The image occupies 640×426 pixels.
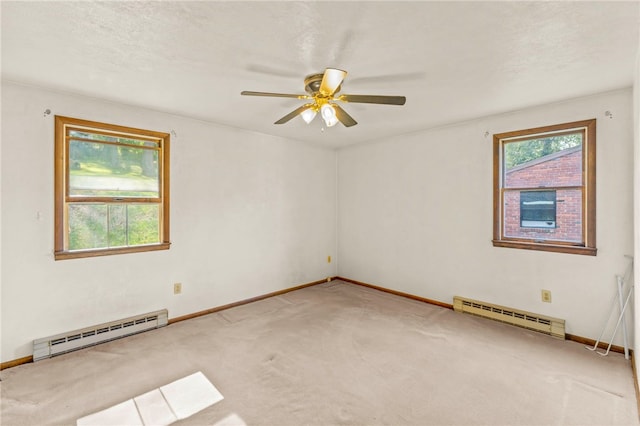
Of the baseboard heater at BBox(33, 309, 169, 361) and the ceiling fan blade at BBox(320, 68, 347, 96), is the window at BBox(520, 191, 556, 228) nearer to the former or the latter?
the ceiling fan blade at BBox(320, 68, 347, 96)

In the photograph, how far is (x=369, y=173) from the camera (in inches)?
193

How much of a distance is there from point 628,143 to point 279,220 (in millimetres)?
4084

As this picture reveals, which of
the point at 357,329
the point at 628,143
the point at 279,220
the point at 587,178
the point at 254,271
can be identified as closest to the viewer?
the point at 628,143

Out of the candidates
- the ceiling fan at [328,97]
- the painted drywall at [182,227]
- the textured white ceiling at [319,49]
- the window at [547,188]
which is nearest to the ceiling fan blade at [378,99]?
the ceiling fan at [328,97]

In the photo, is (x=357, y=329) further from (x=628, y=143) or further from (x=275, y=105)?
(x=628, y=143)

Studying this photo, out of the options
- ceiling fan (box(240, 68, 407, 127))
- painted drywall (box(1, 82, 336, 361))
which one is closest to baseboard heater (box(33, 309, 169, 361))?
painted drywall (box(1, 82, 336, 361))

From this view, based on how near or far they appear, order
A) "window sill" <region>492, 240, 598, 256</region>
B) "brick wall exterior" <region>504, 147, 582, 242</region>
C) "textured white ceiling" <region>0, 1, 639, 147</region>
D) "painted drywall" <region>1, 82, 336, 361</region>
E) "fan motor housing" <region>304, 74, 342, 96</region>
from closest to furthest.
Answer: "textured white ceiling" <region>0, 1, 639, 147</region> → "fan motor housing" <region>304, 74, 342, 96</region> → "painted drywall" <region>1, 82, 336, 361</region> → "window sill" <region>492, 240, 598, 256</region> → "brick wall exterior" <region>504, 147, 582, 242</region>

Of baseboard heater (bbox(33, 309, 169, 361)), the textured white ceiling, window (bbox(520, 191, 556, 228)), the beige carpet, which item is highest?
the textured white ceiling

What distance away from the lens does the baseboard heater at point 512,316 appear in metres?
3.08

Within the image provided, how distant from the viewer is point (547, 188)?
3.22 meters

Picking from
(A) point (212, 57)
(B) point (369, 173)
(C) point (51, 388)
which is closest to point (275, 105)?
(A) point (212, 57)

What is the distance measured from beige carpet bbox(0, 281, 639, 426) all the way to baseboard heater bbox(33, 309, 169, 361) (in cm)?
8

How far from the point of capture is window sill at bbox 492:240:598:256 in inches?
115

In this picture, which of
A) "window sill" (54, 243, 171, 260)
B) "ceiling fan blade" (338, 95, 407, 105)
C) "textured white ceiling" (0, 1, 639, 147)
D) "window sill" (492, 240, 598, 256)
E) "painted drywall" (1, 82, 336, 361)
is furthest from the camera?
"window sill" (492, 240, 598, 256)
